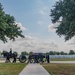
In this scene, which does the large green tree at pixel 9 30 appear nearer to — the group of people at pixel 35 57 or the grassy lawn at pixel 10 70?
the group of people at pixel 35 57

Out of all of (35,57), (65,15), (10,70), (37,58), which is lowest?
(10,70)

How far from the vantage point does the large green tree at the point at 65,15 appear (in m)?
27.5

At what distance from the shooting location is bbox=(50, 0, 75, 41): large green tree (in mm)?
27481

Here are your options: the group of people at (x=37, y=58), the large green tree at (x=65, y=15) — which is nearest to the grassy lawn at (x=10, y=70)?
the large green tree at (x=65, y=15)

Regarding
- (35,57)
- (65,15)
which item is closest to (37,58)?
(35,57)

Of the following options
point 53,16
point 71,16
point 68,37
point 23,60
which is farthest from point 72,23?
point 23,60

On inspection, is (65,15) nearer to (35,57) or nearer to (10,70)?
(10,70)

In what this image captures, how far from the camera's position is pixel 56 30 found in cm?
3525

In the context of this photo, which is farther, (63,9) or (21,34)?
(21,34)

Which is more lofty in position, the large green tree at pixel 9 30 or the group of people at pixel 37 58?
the large green tree at pixel 9 30

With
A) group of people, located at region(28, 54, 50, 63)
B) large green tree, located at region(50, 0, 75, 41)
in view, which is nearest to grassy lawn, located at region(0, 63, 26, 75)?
large green tree, located at region(50, 0, 75, 41)

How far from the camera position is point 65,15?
2902cm

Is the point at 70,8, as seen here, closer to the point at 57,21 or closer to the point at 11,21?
the point at 57,21

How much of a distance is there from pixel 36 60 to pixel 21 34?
31.1ft
